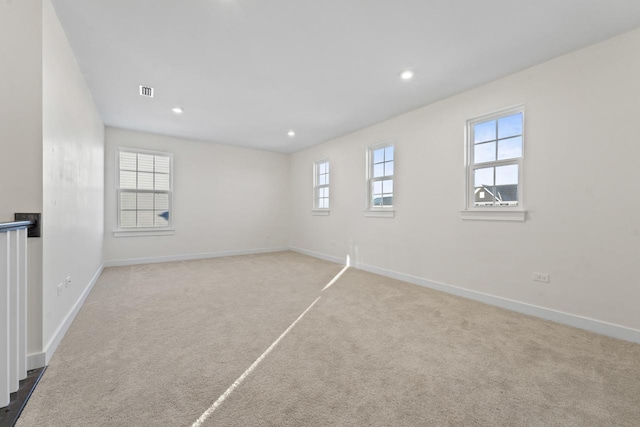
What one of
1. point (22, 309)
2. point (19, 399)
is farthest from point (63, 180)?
point (19, 399)

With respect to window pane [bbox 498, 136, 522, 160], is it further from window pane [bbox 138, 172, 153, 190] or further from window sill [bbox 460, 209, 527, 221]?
window pane [bbox 138, 172, 153, 190]

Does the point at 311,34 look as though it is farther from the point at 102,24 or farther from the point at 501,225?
the point at 501,225

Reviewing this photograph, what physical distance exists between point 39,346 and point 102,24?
2573mm

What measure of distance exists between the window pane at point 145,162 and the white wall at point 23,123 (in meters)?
3.89

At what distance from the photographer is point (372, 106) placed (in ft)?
13.1

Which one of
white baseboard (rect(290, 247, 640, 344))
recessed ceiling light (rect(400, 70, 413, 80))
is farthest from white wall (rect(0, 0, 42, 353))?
white baseboard (rect(290, 247, 640, 344))

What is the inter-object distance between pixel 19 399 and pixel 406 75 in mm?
4079

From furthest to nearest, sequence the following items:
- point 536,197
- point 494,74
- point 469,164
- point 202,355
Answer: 1. point 469,164
2. point 494,74
3. point 536,197
4. point 202,355

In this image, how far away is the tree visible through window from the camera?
3043 mm

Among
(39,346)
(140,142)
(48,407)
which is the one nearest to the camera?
(48,407)

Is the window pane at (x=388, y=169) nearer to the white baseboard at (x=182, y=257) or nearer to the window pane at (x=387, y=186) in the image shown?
the window pane at (x=387, y=186)

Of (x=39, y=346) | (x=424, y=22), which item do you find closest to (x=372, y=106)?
(x=424, y=22)

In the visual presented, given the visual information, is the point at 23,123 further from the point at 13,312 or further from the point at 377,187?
the point at 377,187

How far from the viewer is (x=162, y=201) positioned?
5.60 metres
